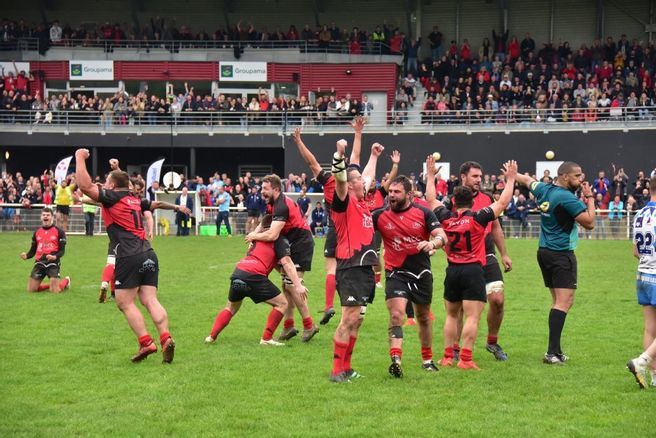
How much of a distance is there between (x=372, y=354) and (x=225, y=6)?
137 feet

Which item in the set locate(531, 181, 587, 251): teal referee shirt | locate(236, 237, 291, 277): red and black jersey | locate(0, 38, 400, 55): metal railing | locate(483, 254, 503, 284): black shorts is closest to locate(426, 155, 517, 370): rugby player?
locate(483, 254, 503, 284): black shorts

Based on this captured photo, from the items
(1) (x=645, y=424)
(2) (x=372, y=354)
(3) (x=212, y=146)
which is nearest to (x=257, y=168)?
(3) (x=212, y=146)

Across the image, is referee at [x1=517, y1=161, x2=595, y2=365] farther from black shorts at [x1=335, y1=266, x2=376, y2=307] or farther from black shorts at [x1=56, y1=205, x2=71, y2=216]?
black shorts at [x1=56, y1=205, x2=71, y2=216]

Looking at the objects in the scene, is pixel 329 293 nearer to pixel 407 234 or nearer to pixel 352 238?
pixel 407 234

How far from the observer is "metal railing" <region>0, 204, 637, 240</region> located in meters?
30.7

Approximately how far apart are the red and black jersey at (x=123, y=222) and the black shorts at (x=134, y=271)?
0.06 metres

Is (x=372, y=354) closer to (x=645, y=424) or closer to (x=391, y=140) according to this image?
(x=645, y=424)

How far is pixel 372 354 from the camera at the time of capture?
33.6 feet

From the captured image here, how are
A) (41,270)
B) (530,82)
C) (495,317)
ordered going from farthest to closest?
(530,82) < (41,270) < (495,317)

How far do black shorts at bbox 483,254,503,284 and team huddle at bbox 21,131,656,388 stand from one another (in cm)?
1

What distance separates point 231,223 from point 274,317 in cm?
2218

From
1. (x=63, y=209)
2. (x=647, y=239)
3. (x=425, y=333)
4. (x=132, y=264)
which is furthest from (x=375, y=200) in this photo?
(x=63, y=209)

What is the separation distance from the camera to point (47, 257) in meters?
16.2

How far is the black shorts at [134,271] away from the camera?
9.73m
